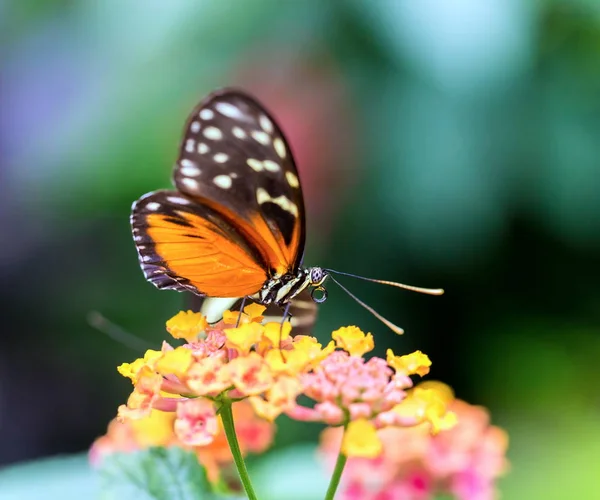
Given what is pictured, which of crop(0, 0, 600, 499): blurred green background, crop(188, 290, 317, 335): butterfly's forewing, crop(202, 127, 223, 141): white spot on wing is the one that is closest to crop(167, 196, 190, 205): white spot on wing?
crop(202, 127, 223, 141): white spot on wing

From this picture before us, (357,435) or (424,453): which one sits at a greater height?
(357,435)

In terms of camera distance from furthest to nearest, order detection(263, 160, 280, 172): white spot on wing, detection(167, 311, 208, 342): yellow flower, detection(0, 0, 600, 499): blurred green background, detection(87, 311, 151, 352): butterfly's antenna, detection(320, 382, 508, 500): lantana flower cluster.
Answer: detection(87, 311, 151, 352): butterfly's antenna
detection(0, 0, 600, 499): blurred green background
detection(320, 382, 508, 500): lantana flower cluster
detection(263, 160, 280, 172): white spot on wing
detection(167, 311, 208, 342): yellow flower

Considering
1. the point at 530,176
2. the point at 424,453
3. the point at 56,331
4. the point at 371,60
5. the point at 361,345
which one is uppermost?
the point at 371,60

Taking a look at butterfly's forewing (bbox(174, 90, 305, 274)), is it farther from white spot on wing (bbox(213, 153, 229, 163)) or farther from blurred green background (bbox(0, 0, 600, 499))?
blurred green background (bbox(0, 0, 600, 499))

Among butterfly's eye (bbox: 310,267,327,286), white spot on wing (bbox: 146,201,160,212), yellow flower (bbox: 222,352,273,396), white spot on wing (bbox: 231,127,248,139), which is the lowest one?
yellow flower (bbox: 222,352,273,396)

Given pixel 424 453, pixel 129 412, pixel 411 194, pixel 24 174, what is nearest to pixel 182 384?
pixel 129 412

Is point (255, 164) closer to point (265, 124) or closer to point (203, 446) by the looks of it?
point (265, 124)

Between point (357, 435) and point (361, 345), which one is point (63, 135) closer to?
point (361, 345)
